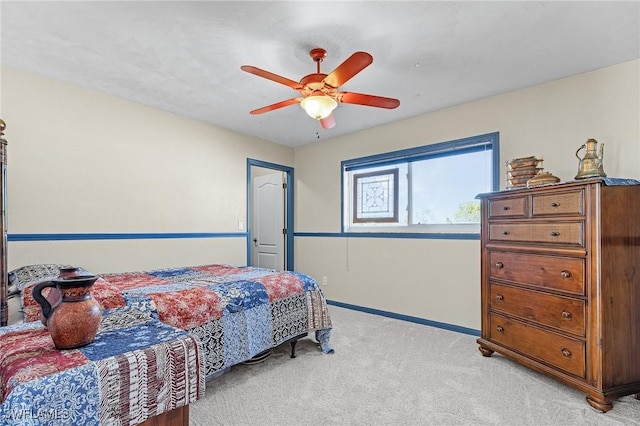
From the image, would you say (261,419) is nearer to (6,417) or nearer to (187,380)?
(187,380)

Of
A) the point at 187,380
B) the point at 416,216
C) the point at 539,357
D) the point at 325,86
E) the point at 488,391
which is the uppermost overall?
the point at 325,86

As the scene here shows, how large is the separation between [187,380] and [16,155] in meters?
2.81

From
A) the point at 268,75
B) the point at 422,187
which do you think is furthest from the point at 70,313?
the point at 422,187

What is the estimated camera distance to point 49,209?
9.45 ft

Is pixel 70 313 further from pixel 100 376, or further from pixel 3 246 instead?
pixel 3 246

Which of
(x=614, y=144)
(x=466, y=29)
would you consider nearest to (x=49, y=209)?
(x=466, y=29)

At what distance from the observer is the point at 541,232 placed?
7.77 ft

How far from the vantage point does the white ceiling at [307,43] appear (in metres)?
1.94

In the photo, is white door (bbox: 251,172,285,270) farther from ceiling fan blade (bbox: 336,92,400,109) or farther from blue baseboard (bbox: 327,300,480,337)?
ceiling fan blade (bbox: 336,92,400,109)

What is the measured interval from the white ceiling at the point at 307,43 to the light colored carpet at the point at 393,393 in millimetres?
2432

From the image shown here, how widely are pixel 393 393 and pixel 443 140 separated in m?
2.67

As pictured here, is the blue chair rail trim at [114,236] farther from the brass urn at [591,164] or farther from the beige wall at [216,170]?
the brass urn at [591,164]

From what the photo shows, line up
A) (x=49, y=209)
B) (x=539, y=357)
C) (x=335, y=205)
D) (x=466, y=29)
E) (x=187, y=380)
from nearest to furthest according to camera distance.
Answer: (x=187, y=380), (x=466, y=29), (x=539, y=357), (x=49, y=209), (x=335, y=205)

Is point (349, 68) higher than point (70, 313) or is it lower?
higher
